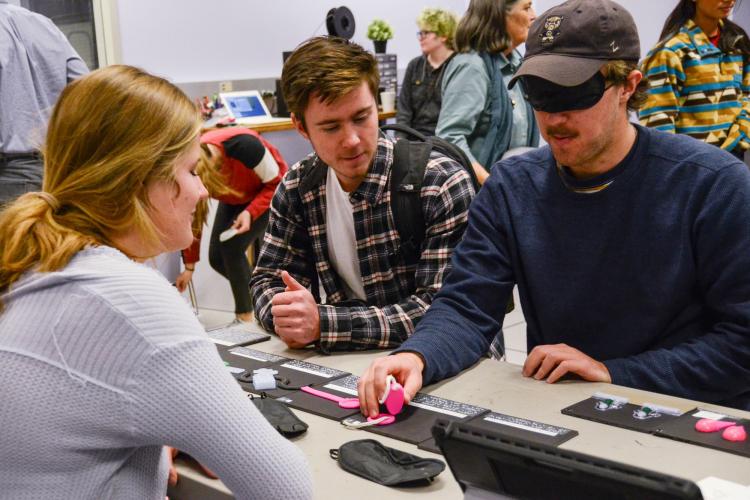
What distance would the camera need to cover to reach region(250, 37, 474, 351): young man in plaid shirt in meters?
2.01

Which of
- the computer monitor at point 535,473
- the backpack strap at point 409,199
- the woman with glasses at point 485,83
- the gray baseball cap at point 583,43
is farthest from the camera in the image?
the woman with glasses at point 485,83

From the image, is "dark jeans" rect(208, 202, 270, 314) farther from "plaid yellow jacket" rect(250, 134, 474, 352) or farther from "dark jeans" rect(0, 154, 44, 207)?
"plaid yellow jacket" rect(250, 134, 474, 352)

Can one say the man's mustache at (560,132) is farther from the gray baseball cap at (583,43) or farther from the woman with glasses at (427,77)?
the woman with glasses at (427,77)

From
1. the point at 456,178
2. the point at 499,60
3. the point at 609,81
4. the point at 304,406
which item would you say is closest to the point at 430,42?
the point at 499,60

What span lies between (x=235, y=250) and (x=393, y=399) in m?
2.79

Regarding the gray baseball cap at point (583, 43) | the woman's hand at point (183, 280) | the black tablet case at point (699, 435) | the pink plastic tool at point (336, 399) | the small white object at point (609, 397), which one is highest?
the gray baseball cap at point (583, 43)

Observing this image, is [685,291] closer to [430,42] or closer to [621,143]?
[621,143]

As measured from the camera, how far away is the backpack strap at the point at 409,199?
6.80ft

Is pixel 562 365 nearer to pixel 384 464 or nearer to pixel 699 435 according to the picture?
pixel 699 435

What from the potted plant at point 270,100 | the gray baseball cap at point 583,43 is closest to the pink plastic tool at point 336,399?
the gray baseball cap at point 583,43

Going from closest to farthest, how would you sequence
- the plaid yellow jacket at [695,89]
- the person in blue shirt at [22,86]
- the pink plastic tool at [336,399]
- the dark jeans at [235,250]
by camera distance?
the pink plastic tool at [336,399]
the person in blue shirt at [22,86]
the plaid yellow jacket at [695,89]
the dark jeans at [235,250]

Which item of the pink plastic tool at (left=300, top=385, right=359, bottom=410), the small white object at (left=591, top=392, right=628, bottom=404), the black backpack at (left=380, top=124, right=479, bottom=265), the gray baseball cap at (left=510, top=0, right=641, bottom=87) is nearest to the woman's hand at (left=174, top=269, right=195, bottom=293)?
the black backpack at (left=380, top=124, right=479, bottom=265)

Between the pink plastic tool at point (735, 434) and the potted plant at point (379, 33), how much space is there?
5.74 metres

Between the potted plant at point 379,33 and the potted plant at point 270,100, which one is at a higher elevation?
the potted plant at point 379,33
